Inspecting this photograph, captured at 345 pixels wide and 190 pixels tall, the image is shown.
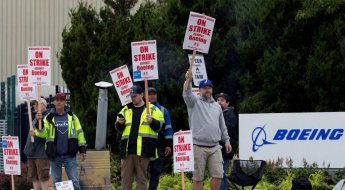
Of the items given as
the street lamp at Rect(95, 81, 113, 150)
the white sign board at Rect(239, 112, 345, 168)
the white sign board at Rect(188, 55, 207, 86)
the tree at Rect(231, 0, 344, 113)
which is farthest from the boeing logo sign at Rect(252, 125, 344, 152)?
the street lamp at Rect(95, 81, 113, 150)

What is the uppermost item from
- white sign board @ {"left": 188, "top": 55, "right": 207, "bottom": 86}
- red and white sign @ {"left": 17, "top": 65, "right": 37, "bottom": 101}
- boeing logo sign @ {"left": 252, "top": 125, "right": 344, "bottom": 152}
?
white sign board @ {"left": 188, "top": 55, "right": 207, "bottom": 86}

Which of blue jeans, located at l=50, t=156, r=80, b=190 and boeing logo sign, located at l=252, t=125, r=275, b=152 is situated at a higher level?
boeing logo sign, located at l=252, t=125, r=275, b=152

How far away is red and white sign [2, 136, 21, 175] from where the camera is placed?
50.6ft

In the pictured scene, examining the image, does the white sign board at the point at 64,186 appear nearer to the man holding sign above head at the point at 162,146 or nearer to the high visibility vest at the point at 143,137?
the high visibility vest at the point at 143,137

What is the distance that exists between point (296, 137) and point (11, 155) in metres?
5.04

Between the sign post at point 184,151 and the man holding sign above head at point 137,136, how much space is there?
44cm

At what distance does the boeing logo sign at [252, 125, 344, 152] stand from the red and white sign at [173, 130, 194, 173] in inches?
177

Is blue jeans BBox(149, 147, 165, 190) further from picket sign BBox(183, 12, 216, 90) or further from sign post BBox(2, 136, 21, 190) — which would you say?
sign post BBox(2, 136, 21, 190)

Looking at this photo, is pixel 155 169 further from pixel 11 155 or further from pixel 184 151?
pixel 11 155

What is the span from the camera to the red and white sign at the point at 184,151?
12719mm

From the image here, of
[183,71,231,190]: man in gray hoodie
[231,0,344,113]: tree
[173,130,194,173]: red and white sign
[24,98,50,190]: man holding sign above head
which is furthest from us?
[231,0,344,113]: tree

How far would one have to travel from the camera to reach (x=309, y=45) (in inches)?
803

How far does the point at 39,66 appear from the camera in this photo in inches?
591

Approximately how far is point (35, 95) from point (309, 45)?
23.2 ft
